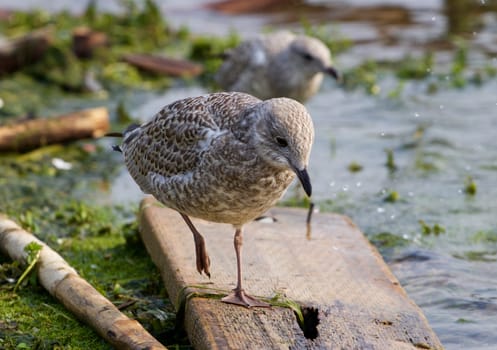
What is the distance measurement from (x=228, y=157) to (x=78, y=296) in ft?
3.99

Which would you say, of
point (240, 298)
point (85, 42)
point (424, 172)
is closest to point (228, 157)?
point (240, 298)

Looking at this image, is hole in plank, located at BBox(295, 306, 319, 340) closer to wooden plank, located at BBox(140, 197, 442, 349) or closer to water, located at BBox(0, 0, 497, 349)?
wooden plank, located at BBox(140, 197, 442, 349)

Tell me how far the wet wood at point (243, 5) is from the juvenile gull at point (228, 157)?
950 cm

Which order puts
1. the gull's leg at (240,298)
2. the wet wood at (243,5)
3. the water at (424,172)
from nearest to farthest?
1. the gull's leg at (240,298)
2. the water at (424,172)
3. the wet wood at (243,5)

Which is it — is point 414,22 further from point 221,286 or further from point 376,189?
point 221,286

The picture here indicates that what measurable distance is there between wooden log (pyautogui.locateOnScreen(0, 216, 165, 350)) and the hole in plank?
82 cm

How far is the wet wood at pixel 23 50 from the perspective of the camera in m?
11.1

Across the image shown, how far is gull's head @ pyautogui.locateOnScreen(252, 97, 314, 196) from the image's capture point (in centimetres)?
492

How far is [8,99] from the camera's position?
34.1ft

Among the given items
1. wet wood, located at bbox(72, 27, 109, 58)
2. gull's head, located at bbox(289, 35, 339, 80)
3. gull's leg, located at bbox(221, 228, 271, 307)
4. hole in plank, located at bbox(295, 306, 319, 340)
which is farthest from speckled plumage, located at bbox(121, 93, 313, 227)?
wet wood, located at bbox(72, 27, 109, 58)

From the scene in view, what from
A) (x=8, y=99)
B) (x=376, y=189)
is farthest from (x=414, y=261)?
(x=8, y=99)

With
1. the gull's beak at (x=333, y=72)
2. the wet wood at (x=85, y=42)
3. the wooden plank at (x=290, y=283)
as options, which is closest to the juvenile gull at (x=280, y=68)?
the gull's beak at (x=333, y=72)

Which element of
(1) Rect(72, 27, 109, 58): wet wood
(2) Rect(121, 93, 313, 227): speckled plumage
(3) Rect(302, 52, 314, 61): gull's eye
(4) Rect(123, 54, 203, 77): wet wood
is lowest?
(4) Rect(123, 54, 203, 77): wet wood

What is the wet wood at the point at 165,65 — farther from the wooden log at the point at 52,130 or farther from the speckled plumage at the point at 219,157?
the speckled plumage at the point at 219,157
